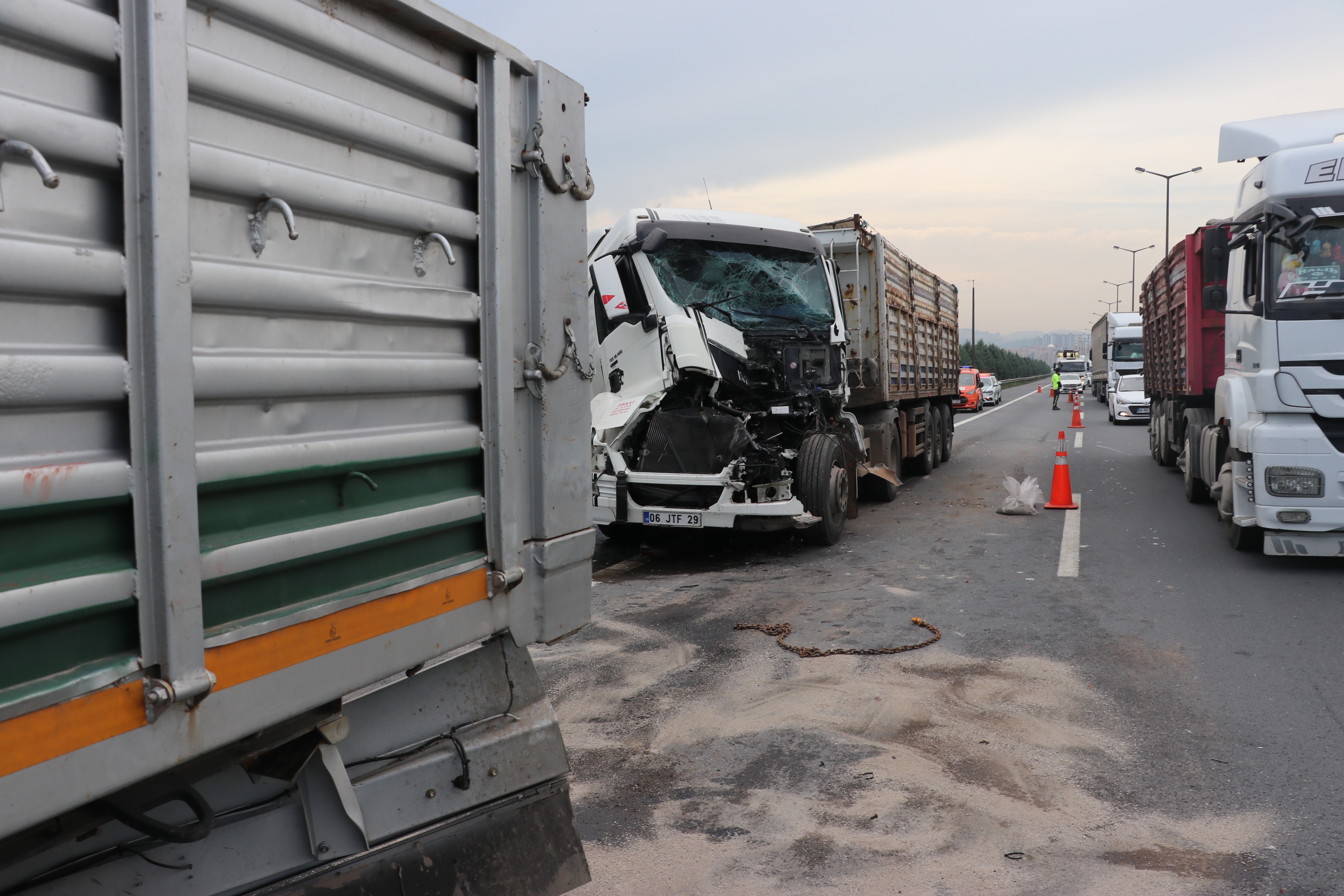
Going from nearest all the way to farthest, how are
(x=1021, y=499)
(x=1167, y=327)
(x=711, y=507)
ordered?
(x=711, y=507) → (x=1021, y=499) → (x=1167, y=327)

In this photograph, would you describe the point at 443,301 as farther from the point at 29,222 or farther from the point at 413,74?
the point at 29,222

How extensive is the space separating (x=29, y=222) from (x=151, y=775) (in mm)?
916

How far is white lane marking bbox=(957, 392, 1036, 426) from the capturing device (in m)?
29.9

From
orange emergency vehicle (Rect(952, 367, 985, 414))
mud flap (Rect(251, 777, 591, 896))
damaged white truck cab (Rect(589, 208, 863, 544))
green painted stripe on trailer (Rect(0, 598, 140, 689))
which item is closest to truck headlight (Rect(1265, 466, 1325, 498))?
damaged white truck cab (Rect(589, 208, 863, 544))

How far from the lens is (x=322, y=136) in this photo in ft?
6.71

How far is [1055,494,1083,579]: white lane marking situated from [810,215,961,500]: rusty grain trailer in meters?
2.23

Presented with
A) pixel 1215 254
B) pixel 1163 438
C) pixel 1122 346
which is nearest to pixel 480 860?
pixel 1215 254

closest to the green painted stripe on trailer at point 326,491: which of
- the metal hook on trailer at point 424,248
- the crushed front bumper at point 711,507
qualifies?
the metal hook on trailer at point 424,248

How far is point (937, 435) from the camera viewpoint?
16.5 m

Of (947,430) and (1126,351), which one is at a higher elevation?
(1126,351)

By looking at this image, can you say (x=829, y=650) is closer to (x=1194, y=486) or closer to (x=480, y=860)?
(x=480, y=860)

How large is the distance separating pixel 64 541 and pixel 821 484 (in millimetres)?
7743

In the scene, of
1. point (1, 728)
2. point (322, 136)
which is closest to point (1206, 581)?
point (322, 136)

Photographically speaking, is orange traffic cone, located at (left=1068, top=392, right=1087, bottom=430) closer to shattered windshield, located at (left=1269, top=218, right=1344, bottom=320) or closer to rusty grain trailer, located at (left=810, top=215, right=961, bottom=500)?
rusty grain trailer, located at (left=810, top=215, right=961, bottom=500)
